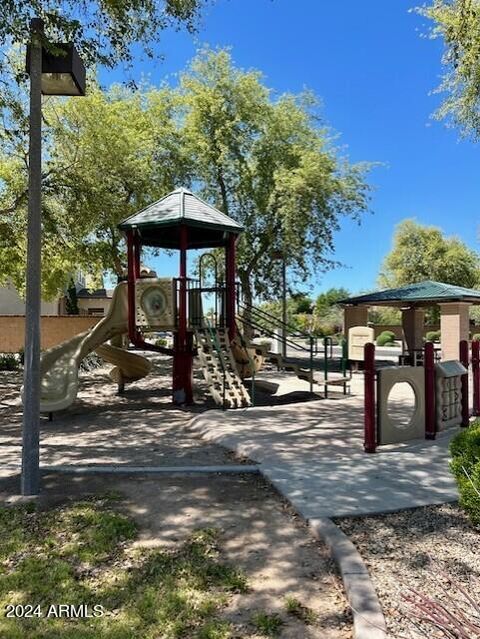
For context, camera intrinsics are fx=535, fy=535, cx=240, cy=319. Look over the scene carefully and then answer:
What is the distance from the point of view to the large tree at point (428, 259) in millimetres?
40406

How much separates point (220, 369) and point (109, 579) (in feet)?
24.3

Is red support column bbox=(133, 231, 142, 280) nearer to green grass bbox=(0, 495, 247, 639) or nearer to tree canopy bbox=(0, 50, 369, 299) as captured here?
tree canopy bbox=(0, 50, 369, 299)

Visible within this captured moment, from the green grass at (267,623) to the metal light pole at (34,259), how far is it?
276cm

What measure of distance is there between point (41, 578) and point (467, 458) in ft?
9.99

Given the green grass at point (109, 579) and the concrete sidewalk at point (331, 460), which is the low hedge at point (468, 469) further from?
the green grass at point (109, 579)

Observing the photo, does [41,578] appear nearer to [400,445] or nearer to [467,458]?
[467,458]

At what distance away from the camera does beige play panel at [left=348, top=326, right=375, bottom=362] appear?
18117mm

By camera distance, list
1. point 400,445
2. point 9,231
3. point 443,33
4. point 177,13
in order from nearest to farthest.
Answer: point 400,445, point 177,13, point 443,33, point 9,231

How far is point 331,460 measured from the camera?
19.7 ft

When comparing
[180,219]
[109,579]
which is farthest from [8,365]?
[109,579]

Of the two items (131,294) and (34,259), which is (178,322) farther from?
(34,259)

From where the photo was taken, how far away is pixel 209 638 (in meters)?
2.62

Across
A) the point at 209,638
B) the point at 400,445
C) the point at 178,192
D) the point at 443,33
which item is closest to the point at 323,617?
the point at 209,638

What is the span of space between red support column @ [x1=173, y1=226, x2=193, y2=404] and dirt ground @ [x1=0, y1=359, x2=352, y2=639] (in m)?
1.54
